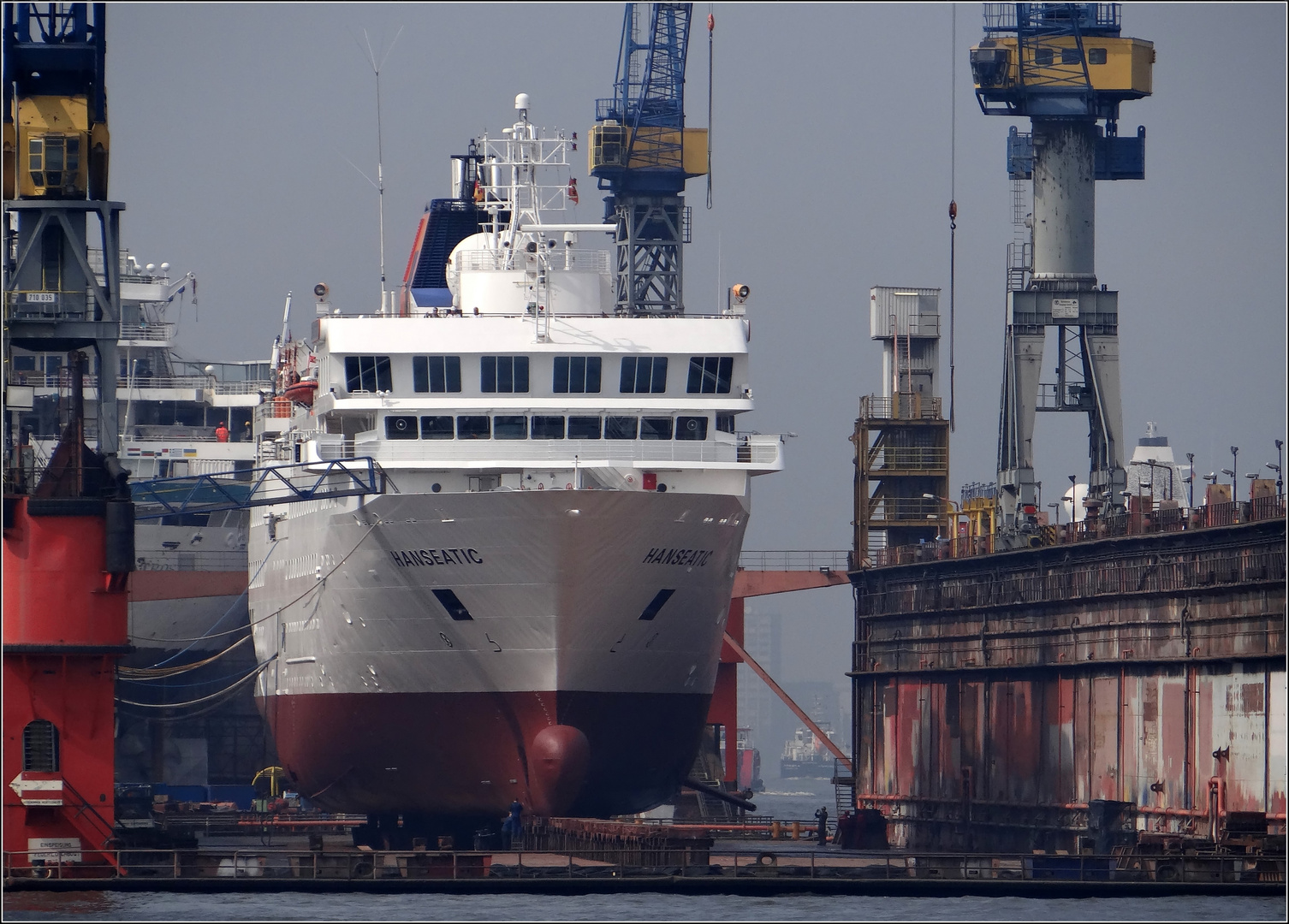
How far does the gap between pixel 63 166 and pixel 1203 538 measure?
27.5 metres

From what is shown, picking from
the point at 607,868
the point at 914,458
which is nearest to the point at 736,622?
the point at 914,458

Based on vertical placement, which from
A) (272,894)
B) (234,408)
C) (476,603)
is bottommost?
(272,894)

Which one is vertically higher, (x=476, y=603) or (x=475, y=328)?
(x=475, y=328)

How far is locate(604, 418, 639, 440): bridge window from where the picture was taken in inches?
2354

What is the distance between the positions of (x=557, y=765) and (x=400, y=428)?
8.81 m

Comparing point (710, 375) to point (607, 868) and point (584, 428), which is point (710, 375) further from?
point (607, 868)

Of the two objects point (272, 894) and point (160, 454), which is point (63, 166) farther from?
point (160, 454)

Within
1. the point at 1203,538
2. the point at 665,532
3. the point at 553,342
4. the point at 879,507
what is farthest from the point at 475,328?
the point at 879,507

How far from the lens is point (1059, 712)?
68.4 metres

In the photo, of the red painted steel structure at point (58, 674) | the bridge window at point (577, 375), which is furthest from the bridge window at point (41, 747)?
the bridge window at point (577, 375)

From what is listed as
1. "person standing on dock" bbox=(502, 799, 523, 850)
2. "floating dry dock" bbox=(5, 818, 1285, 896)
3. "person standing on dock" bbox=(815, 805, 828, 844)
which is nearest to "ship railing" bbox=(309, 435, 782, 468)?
"person standing on dock" bbox=(502, 799, 523, 850)

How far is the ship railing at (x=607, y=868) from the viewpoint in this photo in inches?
1885

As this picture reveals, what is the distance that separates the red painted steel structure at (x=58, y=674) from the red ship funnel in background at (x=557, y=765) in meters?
12.5

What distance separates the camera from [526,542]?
57.2m
